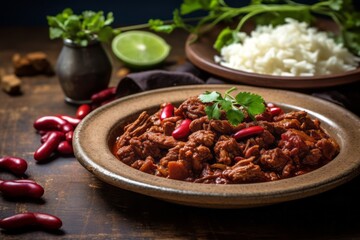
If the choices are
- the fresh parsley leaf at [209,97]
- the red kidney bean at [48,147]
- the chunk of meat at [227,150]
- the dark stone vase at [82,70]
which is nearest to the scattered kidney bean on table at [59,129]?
the red kidney bean at [48,147]

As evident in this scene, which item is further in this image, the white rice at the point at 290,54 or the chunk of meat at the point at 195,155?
the white rice at the point at 290,54

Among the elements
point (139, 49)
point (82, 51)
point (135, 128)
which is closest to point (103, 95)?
point (82, 51)

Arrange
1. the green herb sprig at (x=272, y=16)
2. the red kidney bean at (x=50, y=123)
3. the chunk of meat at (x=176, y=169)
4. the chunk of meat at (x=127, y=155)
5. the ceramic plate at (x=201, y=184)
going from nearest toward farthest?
1. the ceramic plate at (x=201, y=184)
2. the chunk of meat at (x=176, y=169)
3. the chunk of meat at (x=127, y=155)
4. the red kidney bean at (x=50, y=123)
5. the green herb sprig at (x=272, y=16)

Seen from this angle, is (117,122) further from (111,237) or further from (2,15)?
(2,15)

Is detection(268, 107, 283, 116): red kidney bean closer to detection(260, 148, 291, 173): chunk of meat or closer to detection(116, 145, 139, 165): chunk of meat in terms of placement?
detection(260, 148, 291, 173): chunk of meat

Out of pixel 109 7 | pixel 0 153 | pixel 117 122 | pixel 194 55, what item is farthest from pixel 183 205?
pixel 109 7

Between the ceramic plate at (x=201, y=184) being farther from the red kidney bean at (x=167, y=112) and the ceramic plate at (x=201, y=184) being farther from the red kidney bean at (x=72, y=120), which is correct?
the red kidney bean at (x=72, y=120)

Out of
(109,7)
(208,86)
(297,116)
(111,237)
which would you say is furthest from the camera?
(109,7)
